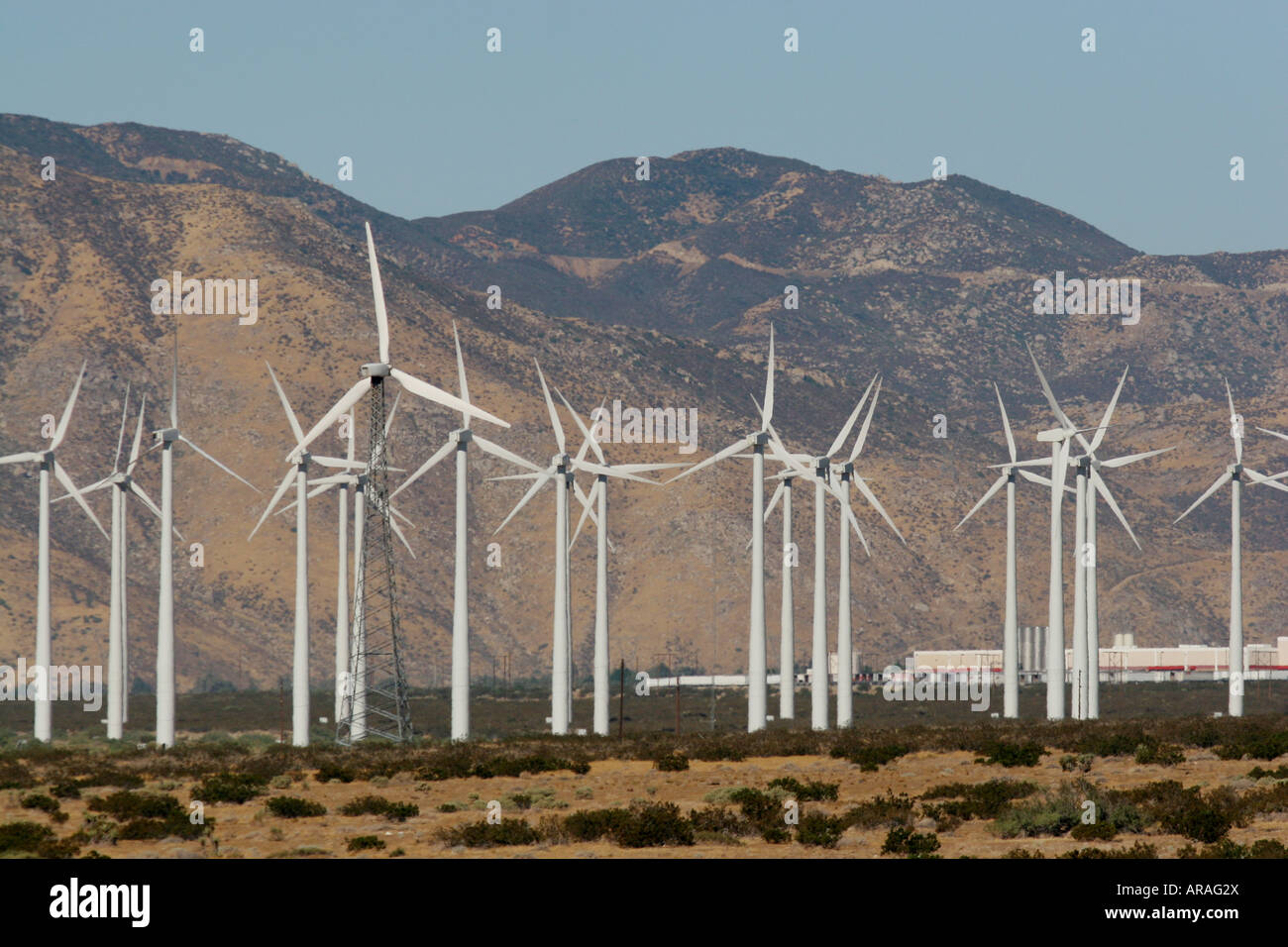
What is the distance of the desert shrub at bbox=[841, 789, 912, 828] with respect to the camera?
4134 cm

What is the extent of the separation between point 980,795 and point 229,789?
66.1ft

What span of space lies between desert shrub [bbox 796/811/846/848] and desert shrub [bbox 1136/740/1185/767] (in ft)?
53.4

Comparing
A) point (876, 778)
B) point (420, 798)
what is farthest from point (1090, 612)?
point (420, 798)

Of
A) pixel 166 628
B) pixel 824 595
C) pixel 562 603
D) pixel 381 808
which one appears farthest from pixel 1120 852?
pixel 824 595

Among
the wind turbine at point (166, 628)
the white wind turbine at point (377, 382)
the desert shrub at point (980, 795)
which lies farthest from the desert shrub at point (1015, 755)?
the wind turbine at point (166, 628)

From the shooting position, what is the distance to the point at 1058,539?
88375 mm

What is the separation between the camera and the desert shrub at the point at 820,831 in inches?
1532

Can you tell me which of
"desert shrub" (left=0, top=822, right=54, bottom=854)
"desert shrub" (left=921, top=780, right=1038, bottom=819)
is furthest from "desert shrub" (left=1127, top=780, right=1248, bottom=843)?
"desert shrub" (left=0, top=822, right=54, bottom=854)

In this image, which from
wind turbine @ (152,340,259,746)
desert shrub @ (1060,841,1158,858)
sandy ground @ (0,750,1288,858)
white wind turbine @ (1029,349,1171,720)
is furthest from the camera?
white wind turbine @ (1029,349,1171,720)

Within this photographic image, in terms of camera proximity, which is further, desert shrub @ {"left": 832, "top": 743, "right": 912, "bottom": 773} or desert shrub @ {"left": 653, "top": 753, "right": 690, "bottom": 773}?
desert shrub @ {"left": 653, "top": 753, "right": 690, "bottom": 773}

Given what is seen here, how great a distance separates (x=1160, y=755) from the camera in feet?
181

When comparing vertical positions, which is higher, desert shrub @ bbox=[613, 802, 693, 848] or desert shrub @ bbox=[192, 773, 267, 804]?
desert shrub @ bbox=[613, 802, 693, 848]

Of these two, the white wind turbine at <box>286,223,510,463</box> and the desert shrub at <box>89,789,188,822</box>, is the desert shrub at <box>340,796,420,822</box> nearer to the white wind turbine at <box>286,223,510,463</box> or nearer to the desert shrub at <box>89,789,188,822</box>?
the desert shrub at <box>89,789,188,822</box>
